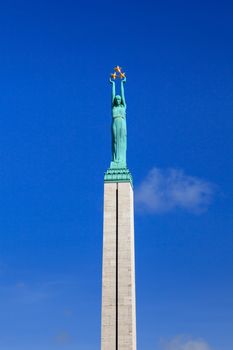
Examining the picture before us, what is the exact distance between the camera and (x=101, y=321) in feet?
118

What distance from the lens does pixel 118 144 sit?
40812mm

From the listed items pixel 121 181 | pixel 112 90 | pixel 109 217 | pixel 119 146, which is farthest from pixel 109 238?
pixel 112 90

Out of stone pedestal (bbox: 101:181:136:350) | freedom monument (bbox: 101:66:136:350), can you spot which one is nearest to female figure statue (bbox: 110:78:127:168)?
freedom monument (bbox: 101:66:136:350)

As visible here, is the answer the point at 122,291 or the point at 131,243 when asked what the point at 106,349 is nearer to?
the point at 122,291

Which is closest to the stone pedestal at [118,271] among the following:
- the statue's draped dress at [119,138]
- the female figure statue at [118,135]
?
the female figure statue at [118,135]

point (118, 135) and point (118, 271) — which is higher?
point (118, 135)

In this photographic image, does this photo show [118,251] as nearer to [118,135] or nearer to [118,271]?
[118,271]

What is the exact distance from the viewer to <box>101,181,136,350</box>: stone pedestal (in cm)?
3559

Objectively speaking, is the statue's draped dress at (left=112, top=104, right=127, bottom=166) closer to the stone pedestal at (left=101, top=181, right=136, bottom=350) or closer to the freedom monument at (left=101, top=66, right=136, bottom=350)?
the freedom monument at (left=101, top=66, right=136, bottom=350)

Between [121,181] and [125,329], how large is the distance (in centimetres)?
976

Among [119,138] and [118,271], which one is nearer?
[118,271]

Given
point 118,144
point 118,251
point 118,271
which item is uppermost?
point 118,144

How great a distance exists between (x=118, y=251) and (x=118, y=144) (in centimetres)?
770

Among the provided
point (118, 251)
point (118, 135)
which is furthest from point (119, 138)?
point (118, 251)
